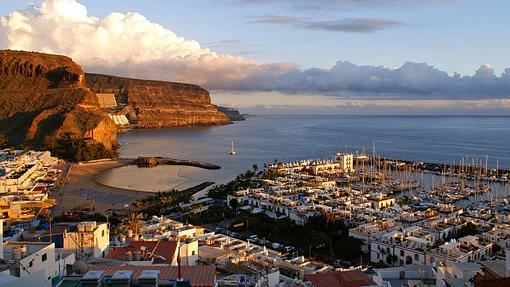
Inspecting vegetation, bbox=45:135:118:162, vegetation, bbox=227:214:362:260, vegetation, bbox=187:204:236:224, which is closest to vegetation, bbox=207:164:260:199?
vegetation, bbox=187:204:236:224

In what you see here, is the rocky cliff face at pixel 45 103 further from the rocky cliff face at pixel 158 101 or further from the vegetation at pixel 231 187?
the rocky cliff face at pixel 158 101

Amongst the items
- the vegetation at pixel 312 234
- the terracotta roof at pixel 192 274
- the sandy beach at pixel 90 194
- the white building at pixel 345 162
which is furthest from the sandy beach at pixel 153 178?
the terracotta roof at pixel 192 274

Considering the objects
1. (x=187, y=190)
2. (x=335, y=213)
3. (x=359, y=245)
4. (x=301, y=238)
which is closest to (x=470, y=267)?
(x=359, y=245)

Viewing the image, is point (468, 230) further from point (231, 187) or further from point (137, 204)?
point (137, 204)

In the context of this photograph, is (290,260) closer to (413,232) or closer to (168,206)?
(413,232)

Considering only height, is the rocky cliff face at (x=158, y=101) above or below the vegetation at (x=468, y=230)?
above

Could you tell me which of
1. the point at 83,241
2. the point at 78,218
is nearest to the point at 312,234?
the point at 83,241
